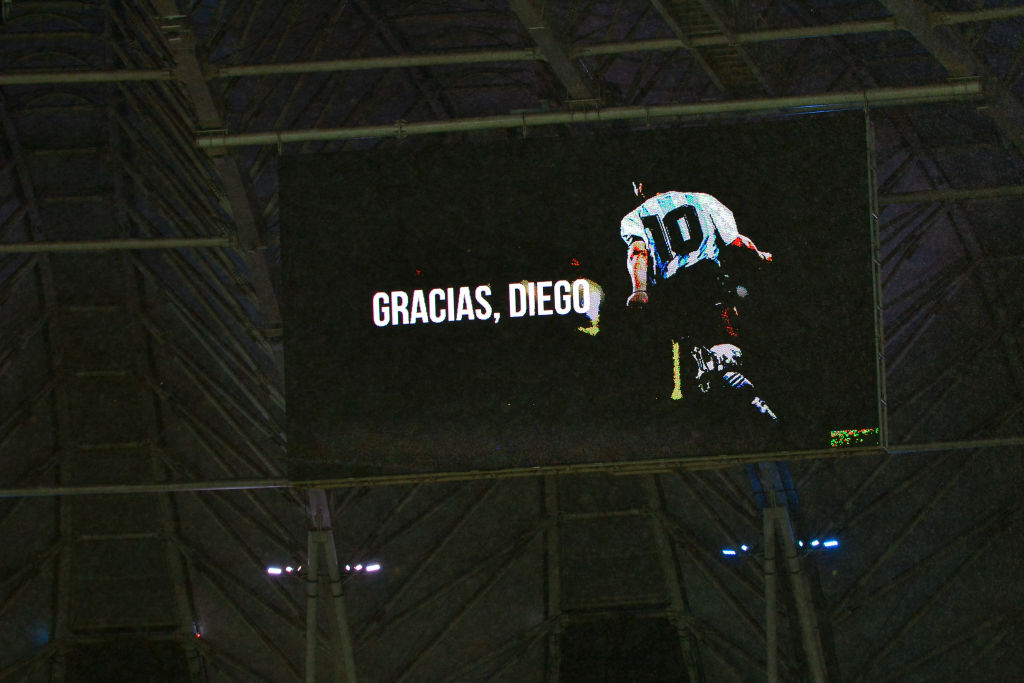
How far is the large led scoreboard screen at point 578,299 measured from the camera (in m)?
13.4

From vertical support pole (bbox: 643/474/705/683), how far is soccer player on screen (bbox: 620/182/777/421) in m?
10.5

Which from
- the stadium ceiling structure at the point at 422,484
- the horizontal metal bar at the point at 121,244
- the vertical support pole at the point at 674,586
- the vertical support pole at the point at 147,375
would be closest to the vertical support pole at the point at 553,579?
the stadium ceiling structure at the point at 422,484

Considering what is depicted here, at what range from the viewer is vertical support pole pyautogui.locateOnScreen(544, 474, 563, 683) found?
78.6 feet

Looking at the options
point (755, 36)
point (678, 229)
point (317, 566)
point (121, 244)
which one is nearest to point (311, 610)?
point (317, 566)

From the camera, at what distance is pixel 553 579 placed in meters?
24.3

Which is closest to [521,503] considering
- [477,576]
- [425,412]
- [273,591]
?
[477,576]

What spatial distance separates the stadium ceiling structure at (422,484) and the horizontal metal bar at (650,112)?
450 centimetres

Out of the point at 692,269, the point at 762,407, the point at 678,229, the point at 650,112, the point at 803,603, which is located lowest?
the point at 803,603

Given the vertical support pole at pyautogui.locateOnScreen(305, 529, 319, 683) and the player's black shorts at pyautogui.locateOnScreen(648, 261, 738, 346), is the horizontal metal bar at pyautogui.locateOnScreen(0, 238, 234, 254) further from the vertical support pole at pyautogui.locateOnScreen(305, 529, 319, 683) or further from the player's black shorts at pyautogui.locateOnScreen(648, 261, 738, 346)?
the player's black shorts at pyautogui.locateOnScreen(648, 261, 738, 346)

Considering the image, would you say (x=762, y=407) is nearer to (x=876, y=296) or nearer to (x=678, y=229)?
(x=876, y=296)

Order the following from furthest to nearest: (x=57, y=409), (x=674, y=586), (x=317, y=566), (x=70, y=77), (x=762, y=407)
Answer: (x=674, y=586) < (x=57, y=409) < (x=317, y=566) < (x=70, y=77) < (x=762, y=407)

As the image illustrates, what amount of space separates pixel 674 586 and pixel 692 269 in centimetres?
Result: 1155

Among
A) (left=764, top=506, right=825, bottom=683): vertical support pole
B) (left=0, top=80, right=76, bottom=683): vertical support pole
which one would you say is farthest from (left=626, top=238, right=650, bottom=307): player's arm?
(left=0, top=80, right=76, bottom=683): vertical support pole

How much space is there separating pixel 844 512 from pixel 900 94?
11.1 metres
